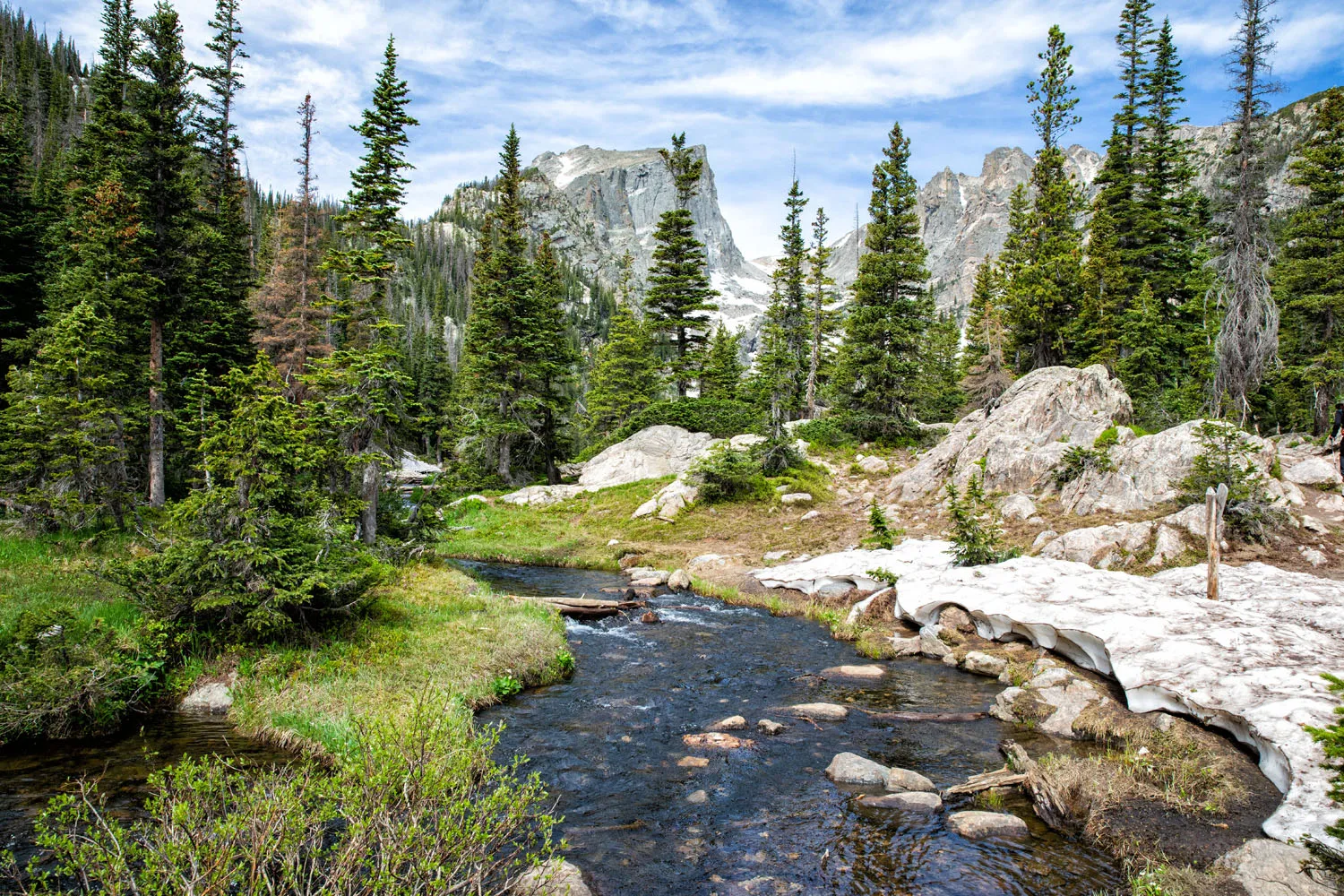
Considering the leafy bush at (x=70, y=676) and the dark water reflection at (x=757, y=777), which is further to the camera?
the leafy bush at (x=70, y=676)

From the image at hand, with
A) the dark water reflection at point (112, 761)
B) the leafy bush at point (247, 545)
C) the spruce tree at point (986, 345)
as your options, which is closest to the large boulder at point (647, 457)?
the spruce tree at point (986, 345)

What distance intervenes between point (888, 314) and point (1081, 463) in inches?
627

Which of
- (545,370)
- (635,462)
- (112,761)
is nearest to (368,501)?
(112,761)

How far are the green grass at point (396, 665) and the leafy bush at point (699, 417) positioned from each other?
24.2m

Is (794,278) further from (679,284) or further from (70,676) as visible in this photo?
(70,676)

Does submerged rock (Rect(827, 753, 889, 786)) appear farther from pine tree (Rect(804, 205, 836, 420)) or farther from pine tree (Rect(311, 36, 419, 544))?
pine tree (Rect(804, 205, 836, 420))

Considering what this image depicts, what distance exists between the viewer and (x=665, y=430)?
3900cm

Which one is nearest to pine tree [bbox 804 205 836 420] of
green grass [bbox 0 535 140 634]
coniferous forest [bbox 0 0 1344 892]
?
coniferous forest [bbox 0 0 1344 892]

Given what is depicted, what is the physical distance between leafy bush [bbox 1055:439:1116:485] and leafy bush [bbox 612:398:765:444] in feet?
61.2

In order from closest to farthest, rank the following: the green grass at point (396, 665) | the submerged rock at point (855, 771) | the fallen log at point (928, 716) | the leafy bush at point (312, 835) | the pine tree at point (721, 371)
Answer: the leafy bush at point (312, 835) < the submerged rock at point (855, 771) < the green grass at point (396, 665) < the fallen log at point (928, 716) < the pine tree at point (721, 371)

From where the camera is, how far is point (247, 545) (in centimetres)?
1065

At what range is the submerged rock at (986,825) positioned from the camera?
7.63 m

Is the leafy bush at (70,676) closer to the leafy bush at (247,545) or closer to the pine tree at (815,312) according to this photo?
the leafy bush at (247,545)

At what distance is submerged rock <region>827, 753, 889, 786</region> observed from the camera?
889 centimetres
